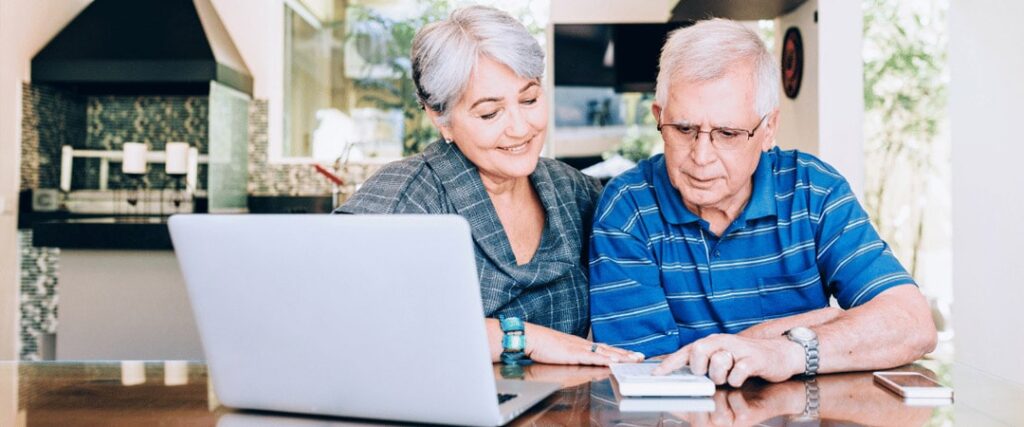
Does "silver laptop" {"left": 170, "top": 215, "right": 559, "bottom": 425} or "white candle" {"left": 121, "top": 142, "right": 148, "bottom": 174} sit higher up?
"white candle" {"left": 121, "top": 142, "right": 148, "bottom": 174}

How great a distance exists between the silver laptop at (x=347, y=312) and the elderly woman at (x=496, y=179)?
55cm

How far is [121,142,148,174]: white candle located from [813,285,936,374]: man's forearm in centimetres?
Answer: 394

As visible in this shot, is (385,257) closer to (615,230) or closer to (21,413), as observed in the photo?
(21,413)

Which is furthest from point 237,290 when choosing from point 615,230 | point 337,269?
point 615,230

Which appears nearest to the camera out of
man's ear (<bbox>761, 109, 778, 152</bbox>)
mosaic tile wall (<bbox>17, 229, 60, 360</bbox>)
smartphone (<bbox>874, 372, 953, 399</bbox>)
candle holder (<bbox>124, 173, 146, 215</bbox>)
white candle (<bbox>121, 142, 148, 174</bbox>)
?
smartphone (<bbox>874, 372, 953, 399</bbox>)

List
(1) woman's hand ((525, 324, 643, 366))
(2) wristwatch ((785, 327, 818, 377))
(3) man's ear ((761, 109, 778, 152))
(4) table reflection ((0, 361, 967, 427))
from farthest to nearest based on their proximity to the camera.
A: (3) man's ear ((761, 109, 778, 152)), (1) woman's hand ((525, 324, 643, 366)), (2) wristwatch ((785, 327, 818, 377)), (4) table reflection ((0, 361, 967, 427))

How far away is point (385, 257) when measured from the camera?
37.3 inches

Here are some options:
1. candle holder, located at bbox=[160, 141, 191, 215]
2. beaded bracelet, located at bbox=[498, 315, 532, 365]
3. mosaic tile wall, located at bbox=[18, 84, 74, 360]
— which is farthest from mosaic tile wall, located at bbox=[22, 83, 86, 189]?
beaded bracelet, located at bbox=[498, 315, 532, 365]

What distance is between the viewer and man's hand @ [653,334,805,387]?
1.29 m

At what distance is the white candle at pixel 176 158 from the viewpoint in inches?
187

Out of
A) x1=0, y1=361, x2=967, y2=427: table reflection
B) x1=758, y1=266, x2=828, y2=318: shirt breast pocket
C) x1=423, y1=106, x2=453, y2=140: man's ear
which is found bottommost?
x1=0, y1=361, x2=967, y2=427: table reflection

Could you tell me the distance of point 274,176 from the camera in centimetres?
537

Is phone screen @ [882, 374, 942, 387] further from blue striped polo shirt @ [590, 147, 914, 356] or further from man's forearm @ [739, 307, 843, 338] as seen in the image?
blue striped polo shirt @ [590, 147, 914, 356]

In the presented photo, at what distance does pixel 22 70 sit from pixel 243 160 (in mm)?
1197
